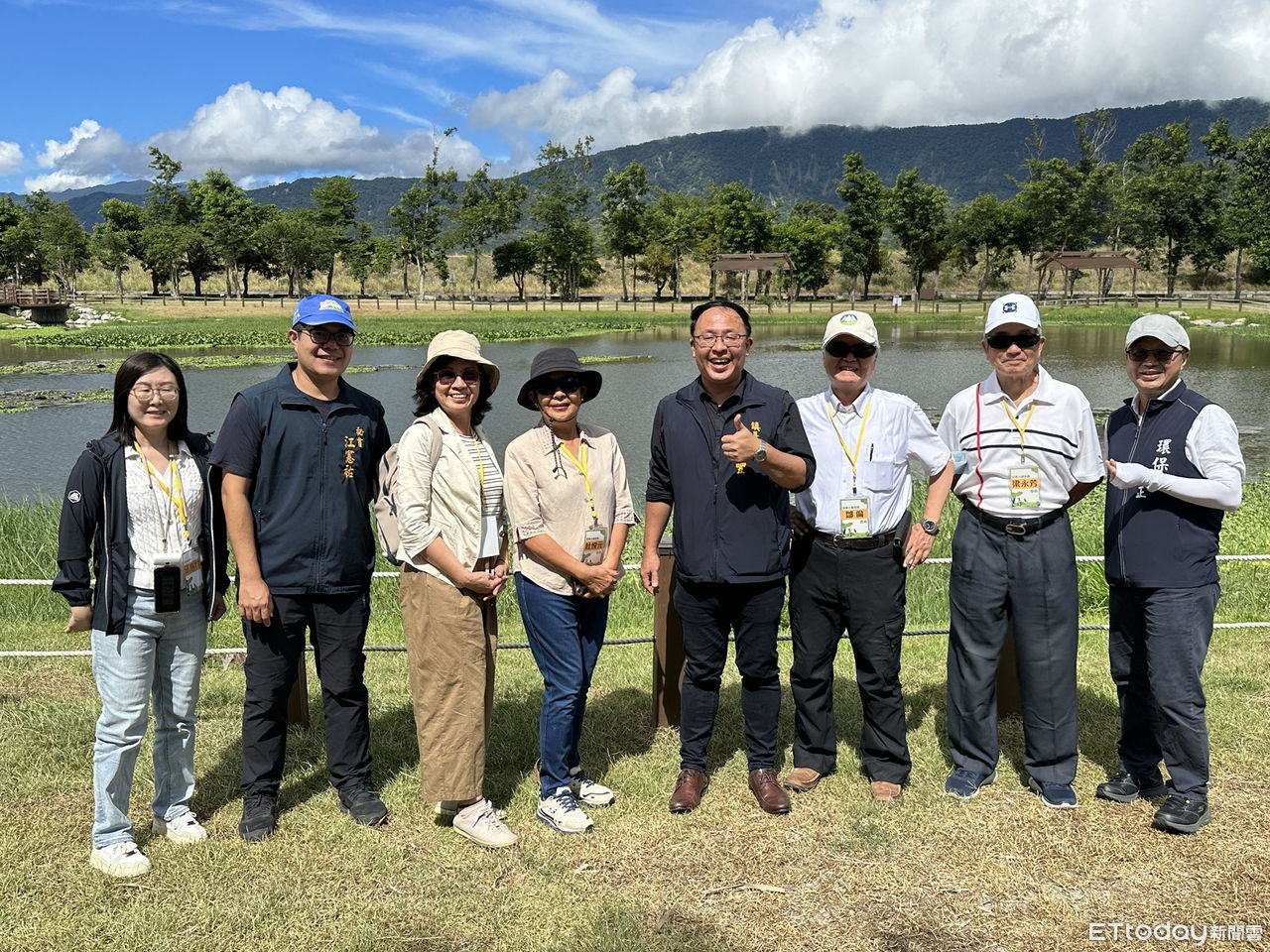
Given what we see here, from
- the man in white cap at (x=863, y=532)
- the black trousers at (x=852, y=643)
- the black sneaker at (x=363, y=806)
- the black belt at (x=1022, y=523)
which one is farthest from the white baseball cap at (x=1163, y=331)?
the black sneaker at (x=363, y=806)

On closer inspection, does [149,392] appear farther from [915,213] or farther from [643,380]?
[915,213]

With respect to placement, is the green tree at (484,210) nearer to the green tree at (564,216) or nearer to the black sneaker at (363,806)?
the green tree at (564,216)

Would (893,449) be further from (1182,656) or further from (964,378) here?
(964,378)

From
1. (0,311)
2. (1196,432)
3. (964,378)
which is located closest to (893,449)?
(1196,432)

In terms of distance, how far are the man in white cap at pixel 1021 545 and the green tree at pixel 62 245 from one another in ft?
228

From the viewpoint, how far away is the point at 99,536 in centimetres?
352

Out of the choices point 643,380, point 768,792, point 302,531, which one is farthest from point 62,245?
point 768,792

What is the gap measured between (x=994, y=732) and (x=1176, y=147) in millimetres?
87369

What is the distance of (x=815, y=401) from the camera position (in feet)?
13.5

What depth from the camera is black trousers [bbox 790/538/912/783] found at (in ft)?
13.1

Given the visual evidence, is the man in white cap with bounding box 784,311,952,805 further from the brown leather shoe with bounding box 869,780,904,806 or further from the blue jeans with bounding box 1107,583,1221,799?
the blue jeans with bounding box 1107,583,1221,799

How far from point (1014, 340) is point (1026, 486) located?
596 millimetres

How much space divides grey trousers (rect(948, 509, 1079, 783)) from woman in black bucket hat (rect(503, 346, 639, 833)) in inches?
58.4

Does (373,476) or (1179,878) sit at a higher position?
(373,476)
